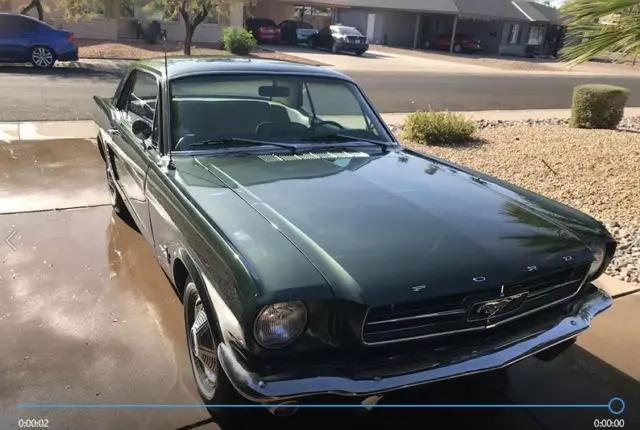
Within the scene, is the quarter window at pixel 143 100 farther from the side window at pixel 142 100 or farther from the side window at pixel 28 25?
the side window at pixel 28 25

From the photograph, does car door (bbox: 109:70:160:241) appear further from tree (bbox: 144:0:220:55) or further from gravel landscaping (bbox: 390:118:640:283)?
tree (bbox: 144:0:220:55)

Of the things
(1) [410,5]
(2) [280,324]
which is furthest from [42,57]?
(1) [410,5]

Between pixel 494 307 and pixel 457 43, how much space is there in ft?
134

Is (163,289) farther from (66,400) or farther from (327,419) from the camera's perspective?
(327,419)

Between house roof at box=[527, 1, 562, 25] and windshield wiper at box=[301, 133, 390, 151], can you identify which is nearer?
windshield wiper at box=[301, 133, 390, 151]

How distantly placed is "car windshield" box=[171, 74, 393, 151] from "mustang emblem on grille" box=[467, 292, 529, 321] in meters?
1.77

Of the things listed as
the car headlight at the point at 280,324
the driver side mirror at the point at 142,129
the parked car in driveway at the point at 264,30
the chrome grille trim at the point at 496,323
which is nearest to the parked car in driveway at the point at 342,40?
the parked car in driveway at the point at 264,30

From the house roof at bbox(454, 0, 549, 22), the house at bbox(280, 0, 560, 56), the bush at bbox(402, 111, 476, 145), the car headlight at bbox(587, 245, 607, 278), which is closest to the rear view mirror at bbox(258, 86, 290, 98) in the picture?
the car headlight at bbox(587, 245, 607, 278)

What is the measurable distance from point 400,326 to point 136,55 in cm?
2149

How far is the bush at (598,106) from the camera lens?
32.9 feet

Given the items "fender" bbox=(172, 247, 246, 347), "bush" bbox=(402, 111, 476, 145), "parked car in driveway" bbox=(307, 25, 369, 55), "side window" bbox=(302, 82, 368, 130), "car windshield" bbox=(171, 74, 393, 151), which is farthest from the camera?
"parked car in driveway" bbox=(307, 25, 369, 55)

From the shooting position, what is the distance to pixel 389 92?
16297 mm

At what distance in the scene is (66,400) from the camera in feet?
9.36

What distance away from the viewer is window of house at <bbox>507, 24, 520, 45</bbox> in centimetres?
4366
